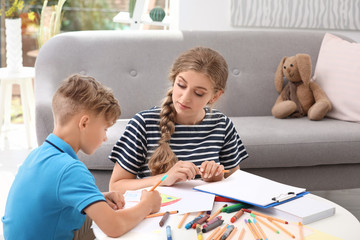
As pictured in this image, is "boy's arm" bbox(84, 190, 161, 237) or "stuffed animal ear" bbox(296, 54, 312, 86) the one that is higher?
"stuffed animal ear" bbox(296, 54, 312, 86)

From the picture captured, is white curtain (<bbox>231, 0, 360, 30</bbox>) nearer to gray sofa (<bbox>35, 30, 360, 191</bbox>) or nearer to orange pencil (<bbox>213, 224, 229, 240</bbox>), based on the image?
gray sofa (<bbox>35, 30, 360, 191</bbox>)

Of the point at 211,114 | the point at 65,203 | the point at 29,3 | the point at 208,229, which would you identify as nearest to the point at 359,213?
the point at 211,114

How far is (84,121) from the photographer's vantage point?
4.08 ft

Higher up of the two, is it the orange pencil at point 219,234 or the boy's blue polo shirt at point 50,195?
the boy's blue polo shirt at point 50,195

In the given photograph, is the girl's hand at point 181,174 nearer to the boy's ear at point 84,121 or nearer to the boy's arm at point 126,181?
the boy's arm at point 126,181

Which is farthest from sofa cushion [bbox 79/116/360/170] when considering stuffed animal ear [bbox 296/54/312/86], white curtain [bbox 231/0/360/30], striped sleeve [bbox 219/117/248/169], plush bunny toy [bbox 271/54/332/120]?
white curtain [bbox 231/0/360/30]

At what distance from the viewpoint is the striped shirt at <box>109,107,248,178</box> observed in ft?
5.49

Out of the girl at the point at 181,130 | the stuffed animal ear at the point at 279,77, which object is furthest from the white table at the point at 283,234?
the stuffed animal ear at the point at 279,77

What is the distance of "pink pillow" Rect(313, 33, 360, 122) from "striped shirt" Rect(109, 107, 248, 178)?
1185mm

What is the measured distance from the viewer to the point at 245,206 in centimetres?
131

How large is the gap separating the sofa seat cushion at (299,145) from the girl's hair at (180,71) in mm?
727

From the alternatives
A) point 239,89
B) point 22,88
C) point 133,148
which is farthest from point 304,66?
point 22,88

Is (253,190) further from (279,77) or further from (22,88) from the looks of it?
(22,88)

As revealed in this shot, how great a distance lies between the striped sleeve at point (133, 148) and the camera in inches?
65.6
